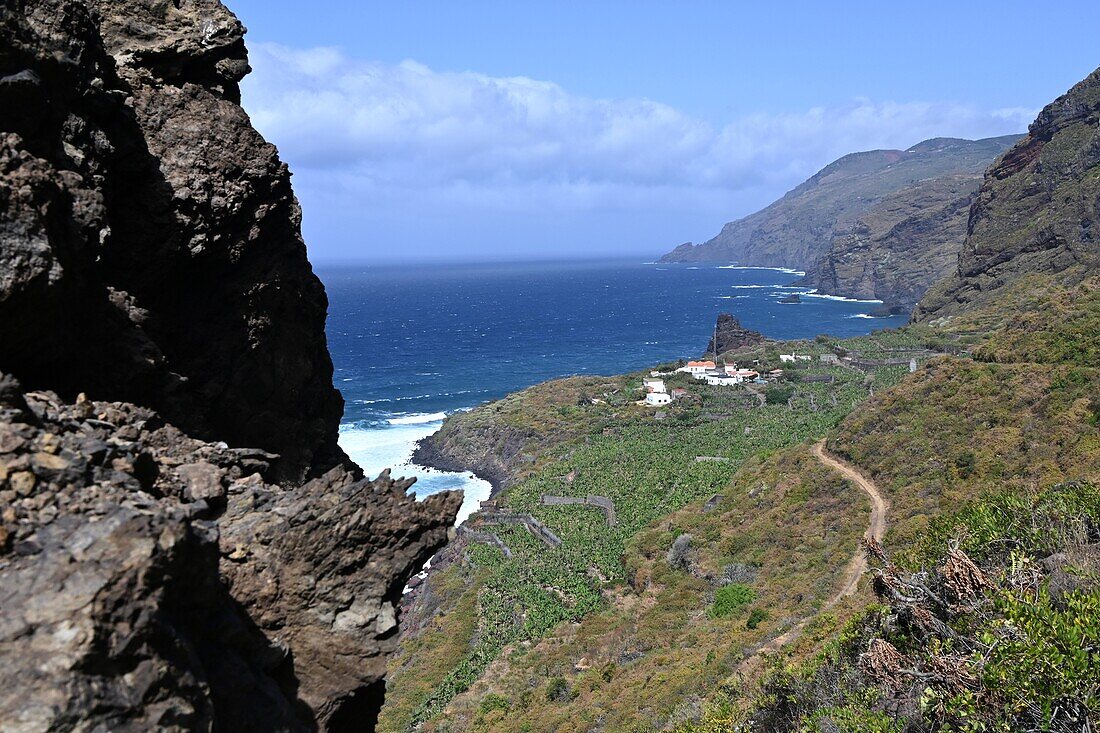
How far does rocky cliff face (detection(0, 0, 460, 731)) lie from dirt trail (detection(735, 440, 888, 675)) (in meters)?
15.7

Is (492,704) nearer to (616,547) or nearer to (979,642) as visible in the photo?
(616,547)

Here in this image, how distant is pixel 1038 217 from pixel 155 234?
136754mm

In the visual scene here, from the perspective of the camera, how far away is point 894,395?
47.6 meters

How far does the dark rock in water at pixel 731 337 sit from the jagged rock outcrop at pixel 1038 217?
98.4 ft

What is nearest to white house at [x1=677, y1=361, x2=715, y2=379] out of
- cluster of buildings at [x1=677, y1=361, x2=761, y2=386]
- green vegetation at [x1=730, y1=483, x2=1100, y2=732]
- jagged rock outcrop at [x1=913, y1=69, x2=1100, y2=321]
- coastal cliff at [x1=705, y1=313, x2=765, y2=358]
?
cluster of buildings at [x1=677, y1=361, x2=761, y2=386]

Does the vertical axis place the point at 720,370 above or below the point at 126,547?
below

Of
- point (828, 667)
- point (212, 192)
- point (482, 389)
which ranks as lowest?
point (482, 389)

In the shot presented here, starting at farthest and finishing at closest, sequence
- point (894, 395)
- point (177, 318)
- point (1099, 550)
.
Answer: point (894, 395) < point (1099, 550) < point (177, 318)

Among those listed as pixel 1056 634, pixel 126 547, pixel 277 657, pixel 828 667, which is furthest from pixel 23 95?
pixel 828 667

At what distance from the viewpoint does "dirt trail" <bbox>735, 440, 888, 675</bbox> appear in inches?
921

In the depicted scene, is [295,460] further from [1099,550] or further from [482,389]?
[482,389]

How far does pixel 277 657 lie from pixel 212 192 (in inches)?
310

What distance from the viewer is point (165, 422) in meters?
9.72

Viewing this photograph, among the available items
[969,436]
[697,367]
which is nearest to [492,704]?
[969,436]
